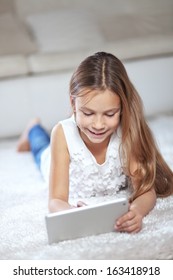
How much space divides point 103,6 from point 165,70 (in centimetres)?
66

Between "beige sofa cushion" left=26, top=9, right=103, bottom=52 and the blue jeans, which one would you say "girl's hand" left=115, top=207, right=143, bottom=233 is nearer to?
the blue jeans

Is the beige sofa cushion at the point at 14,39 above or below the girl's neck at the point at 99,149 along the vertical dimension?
above

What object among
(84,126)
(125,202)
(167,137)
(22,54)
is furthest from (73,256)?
(22,54)

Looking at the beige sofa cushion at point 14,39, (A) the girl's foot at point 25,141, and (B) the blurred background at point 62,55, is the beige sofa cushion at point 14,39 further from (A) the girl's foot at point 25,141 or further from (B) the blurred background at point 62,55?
(A) the girl's foot at point 25,141

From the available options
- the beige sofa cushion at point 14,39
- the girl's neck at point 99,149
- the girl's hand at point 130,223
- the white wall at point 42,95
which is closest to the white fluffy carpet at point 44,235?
the girl's hand at point 130,223

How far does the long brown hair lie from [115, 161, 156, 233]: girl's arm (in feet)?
0.05

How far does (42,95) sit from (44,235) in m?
0.89

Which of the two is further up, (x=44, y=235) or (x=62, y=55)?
(x=62, y=55)

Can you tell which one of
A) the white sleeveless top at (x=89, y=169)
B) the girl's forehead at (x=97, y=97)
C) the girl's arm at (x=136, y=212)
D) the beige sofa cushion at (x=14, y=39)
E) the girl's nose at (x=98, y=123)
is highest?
the beige sofa cushion at (x=14, y=39)

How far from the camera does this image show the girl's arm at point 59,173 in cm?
98

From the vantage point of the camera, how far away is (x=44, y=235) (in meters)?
0.94

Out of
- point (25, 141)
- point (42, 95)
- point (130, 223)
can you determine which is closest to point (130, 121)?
point (130, 223)

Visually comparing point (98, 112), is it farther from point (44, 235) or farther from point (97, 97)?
point (44, 235)

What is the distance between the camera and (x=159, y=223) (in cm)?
95
